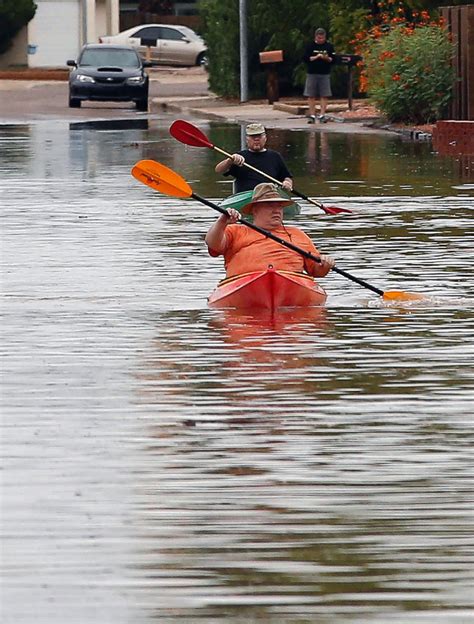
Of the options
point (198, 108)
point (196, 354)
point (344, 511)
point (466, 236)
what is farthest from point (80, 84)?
point (344, 511)

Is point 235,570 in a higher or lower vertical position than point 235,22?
lower

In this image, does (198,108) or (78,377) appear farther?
(198,108)

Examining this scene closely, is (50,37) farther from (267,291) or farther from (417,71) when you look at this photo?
(267,291)

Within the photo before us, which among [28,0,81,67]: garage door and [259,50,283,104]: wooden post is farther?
[28,0,81,67]: garage door

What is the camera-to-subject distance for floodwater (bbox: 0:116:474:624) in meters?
7.02

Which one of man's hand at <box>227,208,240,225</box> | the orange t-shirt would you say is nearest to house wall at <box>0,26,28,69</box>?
the orange t-shirt

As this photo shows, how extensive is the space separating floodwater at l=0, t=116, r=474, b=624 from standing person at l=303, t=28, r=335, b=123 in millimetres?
22012

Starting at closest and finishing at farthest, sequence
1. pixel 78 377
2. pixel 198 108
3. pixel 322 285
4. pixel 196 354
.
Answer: pixel 78 377, pixel 196 354, pixel 322 285, pixel 198 108

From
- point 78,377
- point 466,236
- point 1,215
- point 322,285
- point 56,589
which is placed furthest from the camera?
point 1,215

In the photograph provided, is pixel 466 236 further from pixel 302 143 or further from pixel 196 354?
pixel 302 143

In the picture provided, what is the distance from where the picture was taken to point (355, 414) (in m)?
10.4

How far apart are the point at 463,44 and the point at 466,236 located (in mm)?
17867

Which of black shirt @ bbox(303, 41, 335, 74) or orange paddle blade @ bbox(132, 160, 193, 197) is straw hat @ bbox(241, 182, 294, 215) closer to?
orange paddle blade @ bbox(132, 160, 193, 197)

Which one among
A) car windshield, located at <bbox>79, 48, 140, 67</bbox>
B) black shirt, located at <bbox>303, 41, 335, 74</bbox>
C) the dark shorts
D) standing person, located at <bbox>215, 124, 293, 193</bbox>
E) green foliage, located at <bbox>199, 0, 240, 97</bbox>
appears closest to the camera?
standing person, located at <bbox>215, 124, 293, 193</bbox>
